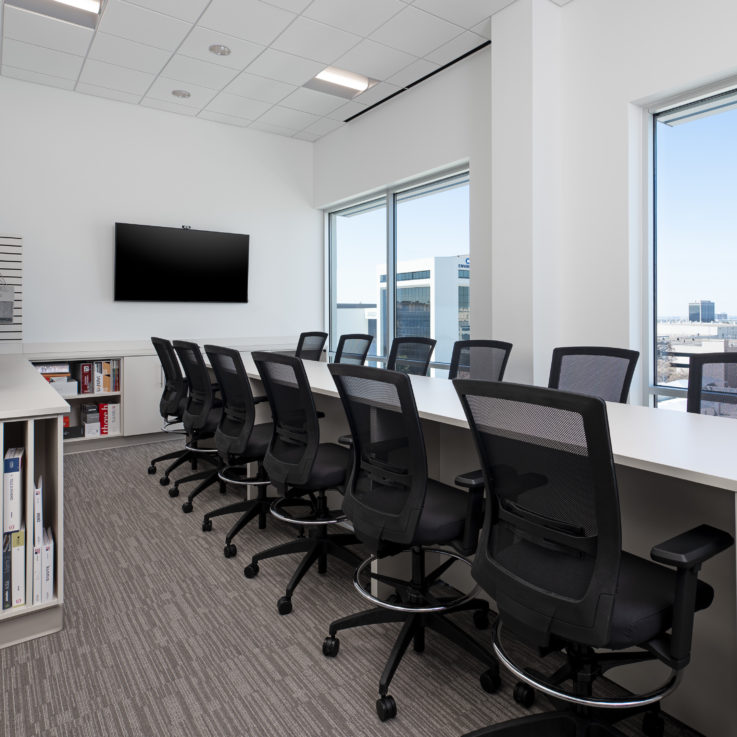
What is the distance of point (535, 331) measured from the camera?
3.74 meters

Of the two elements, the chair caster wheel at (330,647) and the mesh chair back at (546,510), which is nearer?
the mesh chair back at (546,510)

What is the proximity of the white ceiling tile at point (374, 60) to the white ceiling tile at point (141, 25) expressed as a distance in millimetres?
1201

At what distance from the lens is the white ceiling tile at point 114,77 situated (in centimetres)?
451

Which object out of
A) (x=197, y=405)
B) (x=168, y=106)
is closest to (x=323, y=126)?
(x=168, y=106)

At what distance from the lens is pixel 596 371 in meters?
2.62

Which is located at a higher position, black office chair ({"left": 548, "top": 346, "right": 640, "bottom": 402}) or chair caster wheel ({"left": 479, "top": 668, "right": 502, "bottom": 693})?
black office chair ({"left": 548, "top": 346, "right": 640, "bottom": 402})

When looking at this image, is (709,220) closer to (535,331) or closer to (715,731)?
(535,331)

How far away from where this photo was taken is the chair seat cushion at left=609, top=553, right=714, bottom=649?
1161 millimetres

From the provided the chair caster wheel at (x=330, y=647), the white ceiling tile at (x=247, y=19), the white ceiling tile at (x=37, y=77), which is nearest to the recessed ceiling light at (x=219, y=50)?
the white ceiling tile at (x=247, y=19)

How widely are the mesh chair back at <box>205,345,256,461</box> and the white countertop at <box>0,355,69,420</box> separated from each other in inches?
30.0

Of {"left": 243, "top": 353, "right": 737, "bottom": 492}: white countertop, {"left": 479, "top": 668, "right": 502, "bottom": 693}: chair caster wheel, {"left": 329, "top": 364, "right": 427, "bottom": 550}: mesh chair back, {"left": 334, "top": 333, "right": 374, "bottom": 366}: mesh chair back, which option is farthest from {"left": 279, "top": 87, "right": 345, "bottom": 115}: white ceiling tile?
{"left": 479, "top": 668, "right": 502, "bottom": 693}: chair caster wheel

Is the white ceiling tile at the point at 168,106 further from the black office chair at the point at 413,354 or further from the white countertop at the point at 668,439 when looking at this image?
the white countertop at the point at 668,439

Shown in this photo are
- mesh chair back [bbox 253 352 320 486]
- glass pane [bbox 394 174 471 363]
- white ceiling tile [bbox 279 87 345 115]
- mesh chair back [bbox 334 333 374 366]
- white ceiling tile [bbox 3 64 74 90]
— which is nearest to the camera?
mesh chair back [bbox 253 352 320 486]

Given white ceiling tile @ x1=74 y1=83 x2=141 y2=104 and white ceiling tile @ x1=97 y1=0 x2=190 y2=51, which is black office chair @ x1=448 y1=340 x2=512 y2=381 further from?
white ceiling tile @ x1=74 y1=83 x2=141 y2=104
